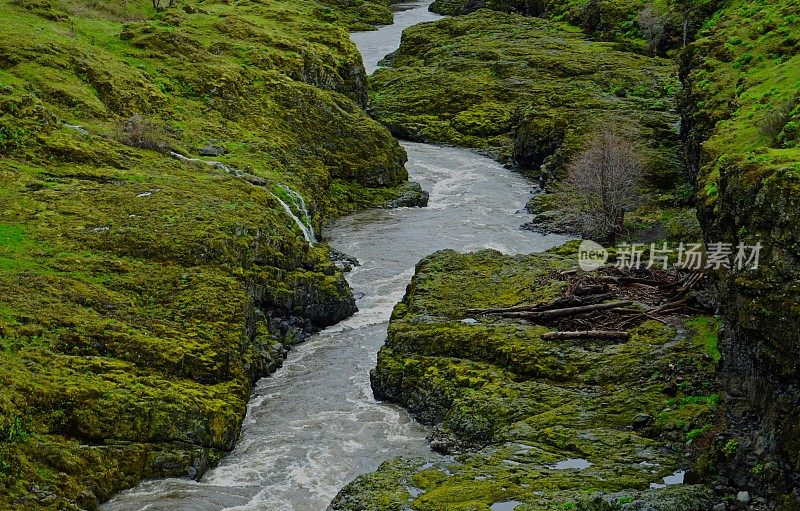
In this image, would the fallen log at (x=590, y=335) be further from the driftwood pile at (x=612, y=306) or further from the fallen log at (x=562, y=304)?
the fallen log at (x=562, y=304)

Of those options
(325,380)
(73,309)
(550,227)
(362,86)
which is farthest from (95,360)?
(362,86)

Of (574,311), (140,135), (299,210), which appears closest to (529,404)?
(574,311)

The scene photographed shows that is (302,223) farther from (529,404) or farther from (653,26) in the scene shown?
(653,26)

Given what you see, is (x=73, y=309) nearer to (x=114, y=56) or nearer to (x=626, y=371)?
(x=626, y=371)

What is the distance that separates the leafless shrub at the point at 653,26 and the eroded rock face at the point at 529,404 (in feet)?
185

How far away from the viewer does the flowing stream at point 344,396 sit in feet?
92.7

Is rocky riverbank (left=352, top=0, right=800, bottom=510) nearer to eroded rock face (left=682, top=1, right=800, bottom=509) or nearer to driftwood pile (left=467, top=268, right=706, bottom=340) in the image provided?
eroded rock face (left=682, top=1, right=800, bottom=509)

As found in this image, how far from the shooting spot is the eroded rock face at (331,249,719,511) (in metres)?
24.8

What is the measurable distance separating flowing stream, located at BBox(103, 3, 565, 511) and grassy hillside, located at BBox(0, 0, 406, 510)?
3.58 ft

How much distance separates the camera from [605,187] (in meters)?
52.4

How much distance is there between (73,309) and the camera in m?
32.8

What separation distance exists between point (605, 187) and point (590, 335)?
2028 centimetres

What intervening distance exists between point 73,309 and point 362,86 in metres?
49.5

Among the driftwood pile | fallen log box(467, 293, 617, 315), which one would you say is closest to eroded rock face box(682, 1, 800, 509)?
the driftwood pile
